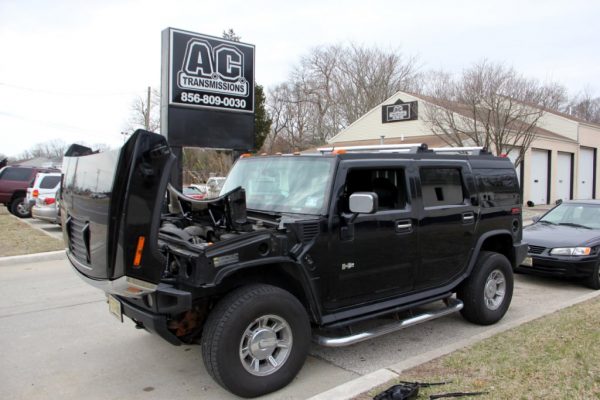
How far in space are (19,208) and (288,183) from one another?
16.0 m

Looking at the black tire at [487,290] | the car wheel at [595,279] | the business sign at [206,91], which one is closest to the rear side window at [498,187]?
the black tire at [487,290]

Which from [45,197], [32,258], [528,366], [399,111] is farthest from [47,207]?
[399,111]

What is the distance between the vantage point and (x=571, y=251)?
24.4ft

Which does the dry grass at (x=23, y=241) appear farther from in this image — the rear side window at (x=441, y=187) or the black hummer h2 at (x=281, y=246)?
the rear side window at (x=441, y=187)

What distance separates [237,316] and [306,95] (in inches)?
1922

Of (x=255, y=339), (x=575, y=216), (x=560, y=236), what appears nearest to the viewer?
(x=255, y=339)

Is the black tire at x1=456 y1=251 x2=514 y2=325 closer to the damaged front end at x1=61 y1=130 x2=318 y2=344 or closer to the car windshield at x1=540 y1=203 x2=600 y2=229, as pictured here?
the damaged front end at x1=61 y1=130 x2=318 y2=344

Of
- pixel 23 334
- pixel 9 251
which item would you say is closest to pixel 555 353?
pixel 23 334

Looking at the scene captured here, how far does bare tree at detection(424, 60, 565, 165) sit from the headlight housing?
1101 centimetres

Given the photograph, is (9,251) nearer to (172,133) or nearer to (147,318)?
(172,133)

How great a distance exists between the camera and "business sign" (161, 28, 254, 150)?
11125 mm

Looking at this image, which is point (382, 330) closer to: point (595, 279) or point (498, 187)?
point (498, 187)

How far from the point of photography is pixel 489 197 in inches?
222

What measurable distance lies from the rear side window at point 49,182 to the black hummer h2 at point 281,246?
11.3 metres
